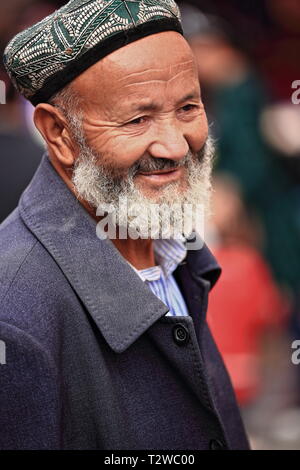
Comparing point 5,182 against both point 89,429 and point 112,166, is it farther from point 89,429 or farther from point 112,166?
point 89,429

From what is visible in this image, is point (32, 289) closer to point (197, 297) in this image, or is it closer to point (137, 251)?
point (137, 251)

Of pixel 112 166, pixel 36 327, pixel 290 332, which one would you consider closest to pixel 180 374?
pixel 36 327

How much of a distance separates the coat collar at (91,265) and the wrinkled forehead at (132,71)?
0.32 metres

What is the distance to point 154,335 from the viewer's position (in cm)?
231

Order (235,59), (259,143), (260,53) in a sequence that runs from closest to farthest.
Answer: (259,143)
(235,59)
(260,53)

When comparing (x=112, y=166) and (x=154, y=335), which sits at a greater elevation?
(x=112, y=166)

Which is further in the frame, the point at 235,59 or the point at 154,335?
the point at 235,59

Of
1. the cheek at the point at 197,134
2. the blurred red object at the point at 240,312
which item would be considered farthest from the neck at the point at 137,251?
the blurred red object at the point at 240,312

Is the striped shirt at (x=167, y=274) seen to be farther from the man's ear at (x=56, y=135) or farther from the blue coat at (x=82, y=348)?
the man's ear at (x=56, y=135)

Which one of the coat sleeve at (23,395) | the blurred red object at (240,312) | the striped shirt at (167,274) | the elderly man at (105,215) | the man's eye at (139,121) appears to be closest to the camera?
the coat sleeve at (23,395)

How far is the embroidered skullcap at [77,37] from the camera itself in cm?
225

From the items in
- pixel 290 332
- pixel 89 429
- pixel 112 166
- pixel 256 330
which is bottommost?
A: pixel 290 332

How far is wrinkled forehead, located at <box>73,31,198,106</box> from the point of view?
224 centimetres

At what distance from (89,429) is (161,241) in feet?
2.55
